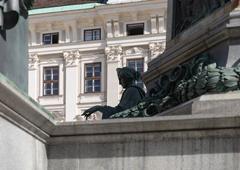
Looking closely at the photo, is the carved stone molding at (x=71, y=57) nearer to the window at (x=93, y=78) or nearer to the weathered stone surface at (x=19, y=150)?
the window at (x=93, y=78)

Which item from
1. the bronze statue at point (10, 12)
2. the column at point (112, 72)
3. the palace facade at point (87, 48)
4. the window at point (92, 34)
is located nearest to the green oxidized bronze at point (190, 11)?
the bronze statue at point (10, 12)

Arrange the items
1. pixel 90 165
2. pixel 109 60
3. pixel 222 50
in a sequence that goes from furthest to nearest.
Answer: pixel 109 60 < pixel 222 50 < pixel 90 165

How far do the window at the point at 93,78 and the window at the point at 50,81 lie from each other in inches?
80.0

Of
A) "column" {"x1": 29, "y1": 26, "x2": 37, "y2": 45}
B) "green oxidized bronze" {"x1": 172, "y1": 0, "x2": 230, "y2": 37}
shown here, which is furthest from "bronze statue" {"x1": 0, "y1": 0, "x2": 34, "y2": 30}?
"column" {"x1": 29, "y1": 26, "x2": 37, "y2": 45}

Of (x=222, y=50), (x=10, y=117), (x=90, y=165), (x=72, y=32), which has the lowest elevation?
(x=90, y=165)

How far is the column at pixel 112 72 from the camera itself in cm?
4341

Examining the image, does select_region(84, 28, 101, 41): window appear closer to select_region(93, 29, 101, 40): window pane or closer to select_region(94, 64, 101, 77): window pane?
select_region(93, 29, 101, 40): window pane

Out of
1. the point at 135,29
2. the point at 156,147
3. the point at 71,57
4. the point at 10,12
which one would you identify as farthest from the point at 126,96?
the point at 71,57

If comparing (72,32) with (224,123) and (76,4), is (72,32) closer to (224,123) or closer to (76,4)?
(76,4)

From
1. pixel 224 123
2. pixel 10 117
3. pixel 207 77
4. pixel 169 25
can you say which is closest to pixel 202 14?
pixel 169 25

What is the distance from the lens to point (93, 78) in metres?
44.2

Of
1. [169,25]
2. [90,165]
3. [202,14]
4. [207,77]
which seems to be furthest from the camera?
[169,25]

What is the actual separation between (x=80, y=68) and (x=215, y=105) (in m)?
39.6

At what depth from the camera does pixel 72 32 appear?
45688 millimetres
